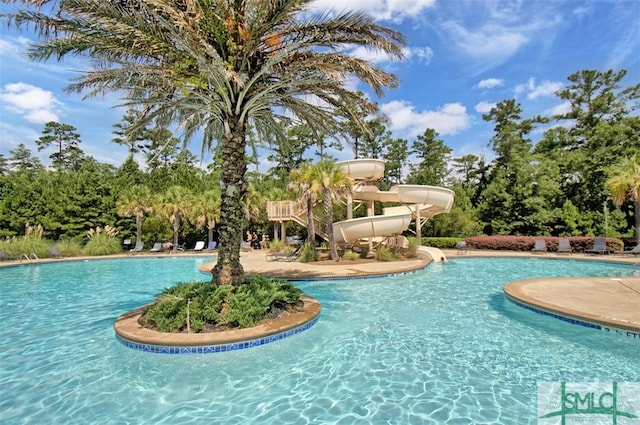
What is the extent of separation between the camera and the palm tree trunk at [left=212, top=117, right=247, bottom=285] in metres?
7.58

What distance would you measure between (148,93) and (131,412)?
731 centimetres

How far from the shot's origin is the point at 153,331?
21.3ft

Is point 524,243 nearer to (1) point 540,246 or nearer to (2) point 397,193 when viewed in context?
(1) point 540,246

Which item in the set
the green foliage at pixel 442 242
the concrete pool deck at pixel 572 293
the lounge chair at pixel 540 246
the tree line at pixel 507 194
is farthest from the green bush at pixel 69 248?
the lounge chair at pixel 540 246

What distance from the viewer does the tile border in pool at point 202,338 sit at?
236 inches

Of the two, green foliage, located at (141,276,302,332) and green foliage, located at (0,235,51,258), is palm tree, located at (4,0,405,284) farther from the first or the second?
green foliage, located at (0,235,51,258)

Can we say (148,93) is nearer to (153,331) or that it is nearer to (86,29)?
(86,29)

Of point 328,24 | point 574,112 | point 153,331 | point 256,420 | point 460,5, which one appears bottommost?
point 256,420

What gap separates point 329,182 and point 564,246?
14960 mm

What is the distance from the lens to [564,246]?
21234mm

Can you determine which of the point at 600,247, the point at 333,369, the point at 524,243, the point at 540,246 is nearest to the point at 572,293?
the point at 333,369

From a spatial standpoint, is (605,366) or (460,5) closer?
(605,366)

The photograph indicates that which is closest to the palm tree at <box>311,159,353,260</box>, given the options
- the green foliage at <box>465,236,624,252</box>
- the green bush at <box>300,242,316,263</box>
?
the green bush at <box>300,242,316,263</box>

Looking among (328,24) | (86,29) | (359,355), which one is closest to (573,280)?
(359,355)
